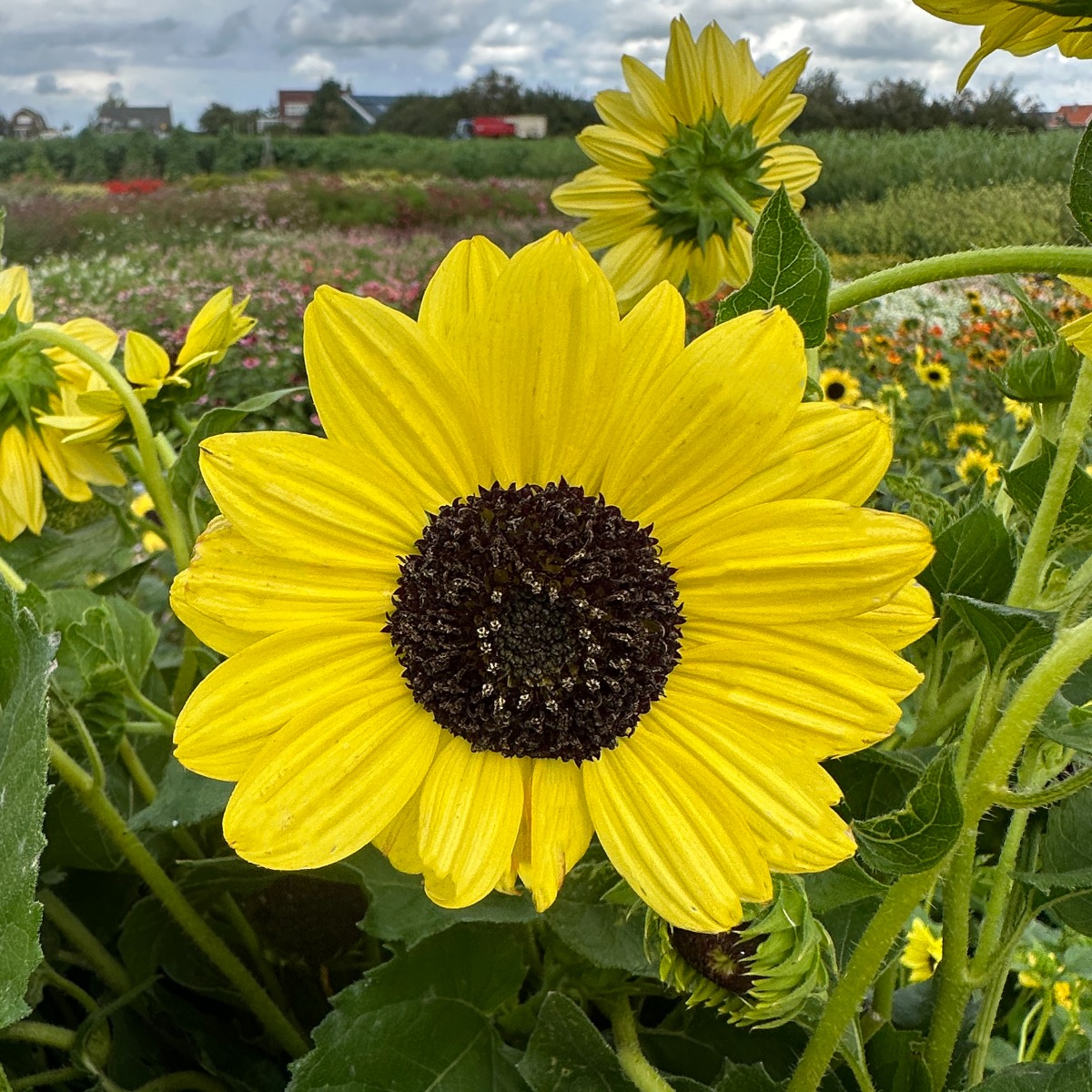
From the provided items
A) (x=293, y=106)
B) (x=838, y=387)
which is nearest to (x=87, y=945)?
(x=838, y=387)

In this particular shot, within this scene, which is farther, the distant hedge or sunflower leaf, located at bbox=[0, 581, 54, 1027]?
the distant hedge

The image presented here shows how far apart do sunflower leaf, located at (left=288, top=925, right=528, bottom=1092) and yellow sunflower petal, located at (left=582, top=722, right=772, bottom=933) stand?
0.18 metres

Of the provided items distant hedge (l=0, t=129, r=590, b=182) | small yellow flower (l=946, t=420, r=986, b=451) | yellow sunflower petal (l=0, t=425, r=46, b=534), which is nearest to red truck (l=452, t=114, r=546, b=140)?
distant hedge (l=0, t=129, r=590, b=182)

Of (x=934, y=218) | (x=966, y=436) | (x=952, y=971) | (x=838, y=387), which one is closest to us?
(x=952, y=971)

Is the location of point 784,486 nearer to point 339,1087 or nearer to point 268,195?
point 339,1087

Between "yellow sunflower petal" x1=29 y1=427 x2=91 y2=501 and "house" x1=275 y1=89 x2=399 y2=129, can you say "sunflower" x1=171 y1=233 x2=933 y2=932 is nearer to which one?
"yellow sunflower petal" x1=29 y1=427 x2=91 y2=501

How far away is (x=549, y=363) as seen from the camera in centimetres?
37

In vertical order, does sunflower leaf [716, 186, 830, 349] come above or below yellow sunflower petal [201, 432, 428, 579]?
above

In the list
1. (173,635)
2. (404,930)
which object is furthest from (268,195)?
(404,930)

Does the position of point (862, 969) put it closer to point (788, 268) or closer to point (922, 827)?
point (922, 827)

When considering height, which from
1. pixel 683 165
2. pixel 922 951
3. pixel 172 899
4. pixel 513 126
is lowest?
pixel 922 951

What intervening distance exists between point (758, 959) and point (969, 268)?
24 cm

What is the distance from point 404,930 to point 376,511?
207mm

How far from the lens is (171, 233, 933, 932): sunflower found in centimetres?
35
